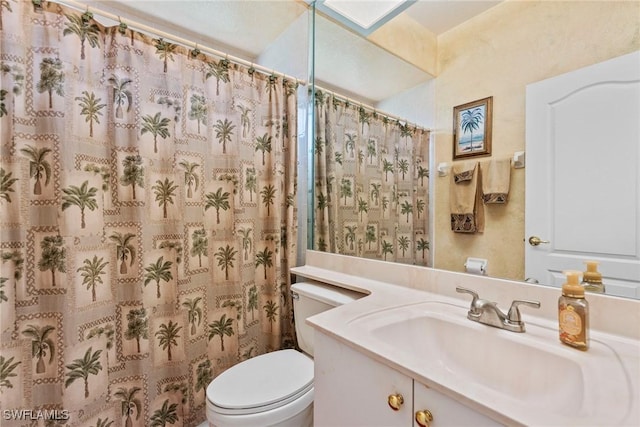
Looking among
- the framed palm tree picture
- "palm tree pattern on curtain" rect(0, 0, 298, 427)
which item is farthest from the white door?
"palm tree pattern on curtain" rect(0, 0, 298, 427)

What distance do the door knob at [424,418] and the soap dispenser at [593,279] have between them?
576 millimetres

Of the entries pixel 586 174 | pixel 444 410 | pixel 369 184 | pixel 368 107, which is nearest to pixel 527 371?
pixel 444 410

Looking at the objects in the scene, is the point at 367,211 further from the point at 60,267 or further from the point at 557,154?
the point at 60,267

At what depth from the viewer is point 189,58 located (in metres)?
1.35

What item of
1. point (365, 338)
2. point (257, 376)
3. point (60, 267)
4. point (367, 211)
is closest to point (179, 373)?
point (257, 376)

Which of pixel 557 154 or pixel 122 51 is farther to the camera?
pixel 122 51

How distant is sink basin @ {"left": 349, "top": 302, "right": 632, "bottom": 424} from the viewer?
0.49 meters

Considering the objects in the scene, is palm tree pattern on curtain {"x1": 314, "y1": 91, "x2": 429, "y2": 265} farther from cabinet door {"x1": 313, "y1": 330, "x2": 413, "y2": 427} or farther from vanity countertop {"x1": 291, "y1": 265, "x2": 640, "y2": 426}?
cabinet door {"x1": 313, "y1": 330, "x2": 413, "y2": 427}

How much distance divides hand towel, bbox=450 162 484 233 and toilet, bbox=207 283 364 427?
1.67ft

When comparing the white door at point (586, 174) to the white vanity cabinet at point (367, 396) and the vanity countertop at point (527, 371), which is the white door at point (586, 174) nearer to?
the vanity countertop at point (527, 371)

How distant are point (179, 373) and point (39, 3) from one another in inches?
64.8

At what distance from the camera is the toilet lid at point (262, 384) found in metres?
0.97

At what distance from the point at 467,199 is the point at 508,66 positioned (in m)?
0.47

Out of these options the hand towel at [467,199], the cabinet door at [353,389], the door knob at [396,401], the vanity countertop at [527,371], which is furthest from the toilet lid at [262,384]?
the hand towel at [467,199]
